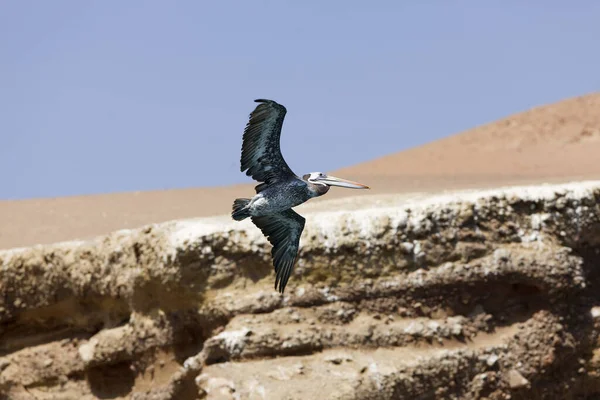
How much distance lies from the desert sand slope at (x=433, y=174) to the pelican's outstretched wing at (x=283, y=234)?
346 inches

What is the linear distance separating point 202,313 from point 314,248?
144 cm

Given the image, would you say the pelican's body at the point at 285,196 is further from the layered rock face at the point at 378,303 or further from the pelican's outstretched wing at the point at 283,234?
the layered rock face at the point at 378,303

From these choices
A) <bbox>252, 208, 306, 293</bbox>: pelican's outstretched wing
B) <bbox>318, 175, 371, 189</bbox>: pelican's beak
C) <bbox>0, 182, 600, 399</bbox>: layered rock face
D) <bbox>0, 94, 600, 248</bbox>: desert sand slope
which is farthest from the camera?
<bbox>0, 94, 600, 248</bbox>: desert sand slope

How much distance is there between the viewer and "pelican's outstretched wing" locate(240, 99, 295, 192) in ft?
28.5

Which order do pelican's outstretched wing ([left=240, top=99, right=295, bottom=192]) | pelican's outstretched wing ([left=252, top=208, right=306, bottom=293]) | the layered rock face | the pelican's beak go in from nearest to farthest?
1. the pelican's beak
2. pelican's outstretched wing ([left=240, top=99, right=295, bottom=192])
3. pelican's outstretched wing ([left=252, top=208, right=306, bottom=293])
4. the layered rock face

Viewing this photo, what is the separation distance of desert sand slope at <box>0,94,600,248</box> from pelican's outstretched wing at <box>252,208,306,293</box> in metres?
8.79

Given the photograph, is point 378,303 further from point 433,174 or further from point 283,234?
point 433,174

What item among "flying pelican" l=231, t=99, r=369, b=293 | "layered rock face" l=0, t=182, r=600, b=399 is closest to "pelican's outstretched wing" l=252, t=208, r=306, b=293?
"flying pelican" l=231, t=99, r=369, b=293

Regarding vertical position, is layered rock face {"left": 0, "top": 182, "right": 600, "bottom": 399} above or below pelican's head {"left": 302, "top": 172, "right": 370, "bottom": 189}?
below

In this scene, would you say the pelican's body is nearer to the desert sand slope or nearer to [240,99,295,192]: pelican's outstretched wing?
[240,99,295,192]: pelican's outstretched wing

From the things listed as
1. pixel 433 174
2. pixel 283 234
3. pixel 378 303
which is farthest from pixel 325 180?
pixel 433 174

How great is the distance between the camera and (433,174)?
33188 mm

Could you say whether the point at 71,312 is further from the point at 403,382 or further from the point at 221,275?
the point at 403,382

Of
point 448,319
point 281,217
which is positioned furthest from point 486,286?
point 281,217
